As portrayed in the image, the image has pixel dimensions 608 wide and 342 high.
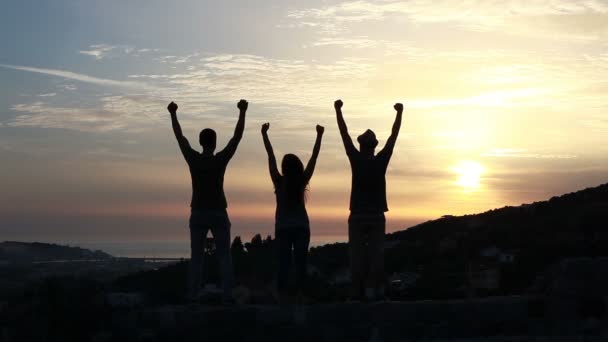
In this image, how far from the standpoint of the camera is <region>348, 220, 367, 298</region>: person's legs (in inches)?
421

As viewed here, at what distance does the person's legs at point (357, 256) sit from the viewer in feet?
35.1

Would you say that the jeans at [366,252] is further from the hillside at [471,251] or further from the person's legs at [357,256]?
the hillside at [471,251]

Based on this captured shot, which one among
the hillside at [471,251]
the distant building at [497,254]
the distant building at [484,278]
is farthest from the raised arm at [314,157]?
the distant building at [497,254]

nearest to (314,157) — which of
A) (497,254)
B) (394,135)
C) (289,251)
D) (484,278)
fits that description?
(394,135)

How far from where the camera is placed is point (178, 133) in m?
10.5

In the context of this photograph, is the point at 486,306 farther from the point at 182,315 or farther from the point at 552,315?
the point at 182,315

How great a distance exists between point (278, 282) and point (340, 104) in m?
2.46

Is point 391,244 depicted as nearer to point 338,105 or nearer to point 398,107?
point 398,107

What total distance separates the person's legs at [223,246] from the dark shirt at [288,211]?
0.66m

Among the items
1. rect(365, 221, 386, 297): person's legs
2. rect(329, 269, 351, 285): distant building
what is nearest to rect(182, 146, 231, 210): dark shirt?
rect(365, 221, 386, 297): person's legs

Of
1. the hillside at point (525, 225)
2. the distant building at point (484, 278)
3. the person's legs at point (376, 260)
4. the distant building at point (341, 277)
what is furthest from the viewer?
the distant building at point (341, 277)

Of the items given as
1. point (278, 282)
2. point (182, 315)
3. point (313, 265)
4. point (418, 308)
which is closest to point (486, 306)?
point (418, 308)

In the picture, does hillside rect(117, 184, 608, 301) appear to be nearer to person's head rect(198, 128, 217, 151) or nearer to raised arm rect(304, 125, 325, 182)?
raised arm rect(304, 125, 325, 182)

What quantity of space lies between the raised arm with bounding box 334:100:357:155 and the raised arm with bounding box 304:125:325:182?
0.25m
